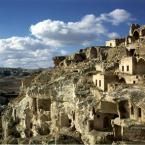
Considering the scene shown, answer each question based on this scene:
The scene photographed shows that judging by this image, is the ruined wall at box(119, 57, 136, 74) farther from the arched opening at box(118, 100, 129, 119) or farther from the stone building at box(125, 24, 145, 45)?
the stone building at box(125, 24, 145, 45)

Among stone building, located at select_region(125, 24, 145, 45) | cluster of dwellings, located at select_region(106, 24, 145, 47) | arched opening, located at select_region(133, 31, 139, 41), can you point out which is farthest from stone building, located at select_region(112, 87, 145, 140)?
arched opening, located at select_region(133, 31, 139, 41)

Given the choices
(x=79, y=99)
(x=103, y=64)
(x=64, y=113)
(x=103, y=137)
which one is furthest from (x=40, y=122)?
(x=103, y=137)

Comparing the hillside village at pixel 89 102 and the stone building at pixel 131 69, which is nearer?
the hillside village at pixel 89 102

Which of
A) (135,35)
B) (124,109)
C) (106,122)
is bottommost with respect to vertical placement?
(106,122)

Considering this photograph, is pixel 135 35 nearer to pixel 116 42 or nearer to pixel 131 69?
pixel 116 42

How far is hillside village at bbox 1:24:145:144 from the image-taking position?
3725 cm

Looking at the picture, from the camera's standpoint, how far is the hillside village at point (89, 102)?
37.2 m

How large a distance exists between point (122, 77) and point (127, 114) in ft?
24.5

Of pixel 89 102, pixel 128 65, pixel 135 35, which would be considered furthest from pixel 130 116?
pixel 135 35

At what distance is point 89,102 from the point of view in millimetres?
42500

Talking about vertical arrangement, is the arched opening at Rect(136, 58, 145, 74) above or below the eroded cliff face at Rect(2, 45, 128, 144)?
above

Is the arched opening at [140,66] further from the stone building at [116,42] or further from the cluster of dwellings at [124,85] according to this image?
the stone building at [116,42]

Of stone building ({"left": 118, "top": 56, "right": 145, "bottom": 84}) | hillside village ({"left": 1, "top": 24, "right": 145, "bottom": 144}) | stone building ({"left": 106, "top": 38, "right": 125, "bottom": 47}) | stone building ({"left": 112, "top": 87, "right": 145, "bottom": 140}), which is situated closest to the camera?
stone building ({"left": 112, "top": 87, "right": 145, "bottom": 140})

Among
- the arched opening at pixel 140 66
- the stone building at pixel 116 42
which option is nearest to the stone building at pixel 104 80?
the arched opening at pixel 140 66
